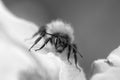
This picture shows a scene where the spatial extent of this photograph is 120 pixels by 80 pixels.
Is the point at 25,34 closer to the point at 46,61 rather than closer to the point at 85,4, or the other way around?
the point at 46,61

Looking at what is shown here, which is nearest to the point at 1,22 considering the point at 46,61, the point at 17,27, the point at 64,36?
the point at 17,27

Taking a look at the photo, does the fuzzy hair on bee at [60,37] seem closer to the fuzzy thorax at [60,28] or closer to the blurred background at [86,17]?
the fuzzy thorax at [60,28]

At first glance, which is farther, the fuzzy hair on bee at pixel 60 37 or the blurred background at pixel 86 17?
the blurred background at pixel 86 17

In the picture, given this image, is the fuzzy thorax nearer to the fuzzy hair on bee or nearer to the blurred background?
the fuzzy hair on bee

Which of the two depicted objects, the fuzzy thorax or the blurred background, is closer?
the fuzzy thorax

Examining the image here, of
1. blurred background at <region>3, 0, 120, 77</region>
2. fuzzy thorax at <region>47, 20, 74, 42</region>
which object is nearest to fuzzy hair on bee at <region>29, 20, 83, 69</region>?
fuzzy thorax at <region>47, 20, 74, 42</region>

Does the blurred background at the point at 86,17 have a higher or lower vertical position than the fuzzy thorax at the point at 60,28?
lower

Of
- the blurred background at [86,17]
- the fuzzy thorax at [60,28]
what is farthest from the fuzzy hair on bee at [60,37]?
the blurred background at [86,17]

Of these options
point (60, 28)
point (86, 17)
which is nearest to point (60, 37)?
point (60, 28)
